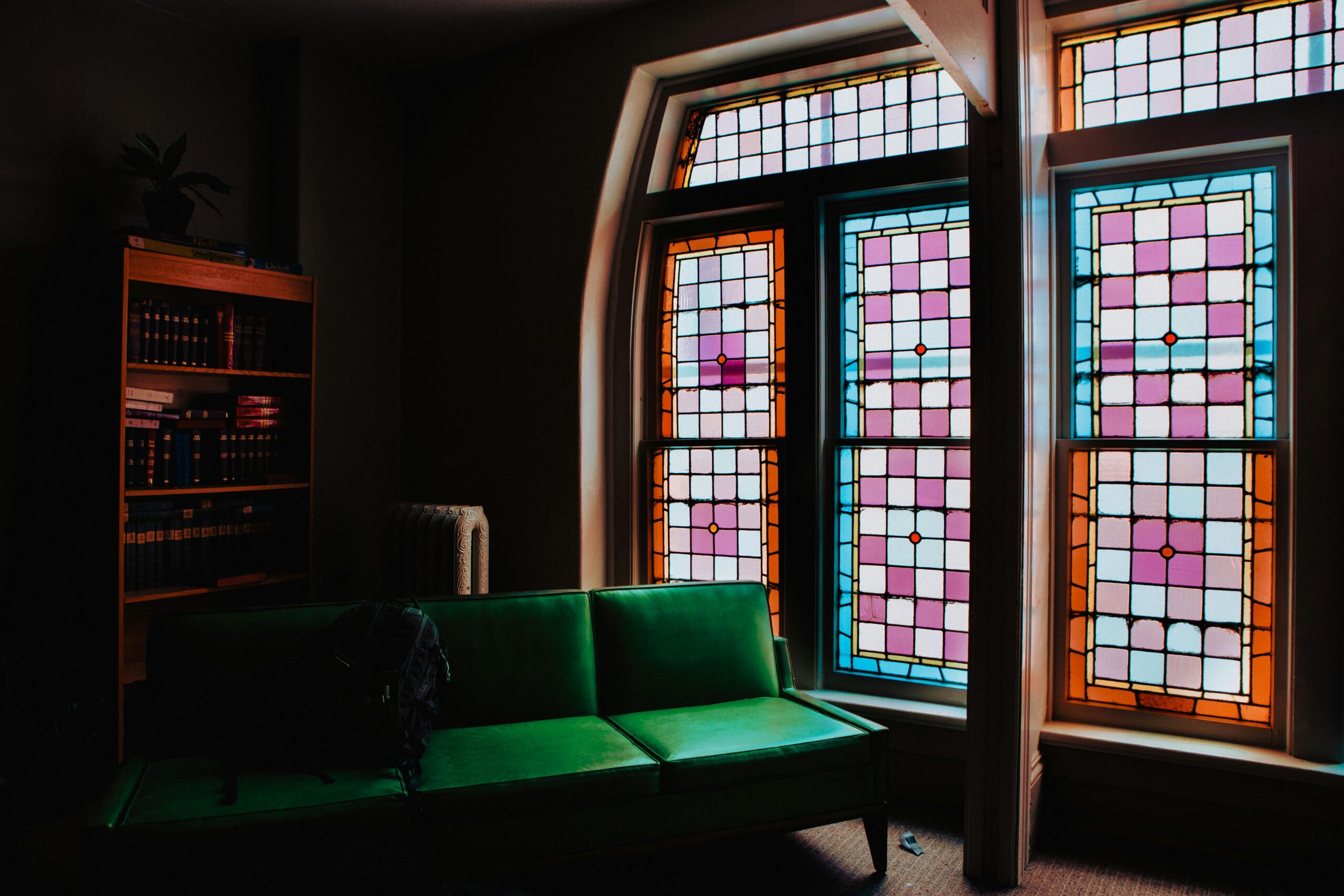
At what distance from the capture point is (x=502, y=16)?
3.80 meters

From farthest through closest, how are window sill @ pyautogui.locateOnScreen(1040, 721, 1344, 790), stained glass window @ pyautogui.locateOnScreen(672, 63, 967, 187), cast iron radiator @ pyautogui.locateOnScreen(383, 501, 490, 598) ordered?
cast iron radiator @ pyautogui.locateOnScreen(383, 501, 490, 598) < stained glass window @ pyautogui.locateOnScreen(672, 63, 967, 187) < window sill @ pyautogui.locateOnScreen(1040, 721, 1344, 790)

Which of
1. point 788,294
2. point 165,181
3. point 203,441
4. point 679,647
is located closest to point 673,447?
point 788,294

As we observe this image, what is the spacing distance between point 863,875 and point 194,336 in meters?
3.23

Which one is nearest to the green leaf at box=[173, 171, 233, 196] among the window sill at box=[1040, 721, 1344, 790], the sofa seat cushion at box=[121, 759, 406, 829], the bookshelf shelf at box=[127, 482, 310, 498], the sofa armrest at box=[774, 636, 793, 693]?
the bookshelf shelf at box=[127, 482, 310, 498]

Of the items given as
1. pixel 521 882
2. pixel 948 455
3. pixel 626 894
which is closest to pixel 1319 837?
pixel 948 455

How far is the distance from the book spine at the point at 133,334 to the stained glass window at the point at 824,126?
231 centimetres

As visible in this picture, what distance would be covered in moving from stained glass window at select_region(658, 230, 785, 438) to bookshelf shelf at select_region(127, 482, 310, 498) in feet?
5.53

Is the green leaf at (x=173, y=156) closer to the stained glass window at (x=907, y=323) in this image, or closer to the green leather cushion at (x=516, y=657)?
the green leather cushion at (x=516, y=657)

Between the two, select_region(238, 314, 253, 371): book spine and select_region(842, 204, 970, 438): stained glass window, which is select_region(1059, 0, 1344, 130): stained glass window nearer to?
select_region(842, 204, 970, 438): stained glass window

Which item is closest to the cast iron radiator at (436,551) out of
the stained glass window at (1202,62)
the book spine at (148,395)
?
the book spine at (148,395)

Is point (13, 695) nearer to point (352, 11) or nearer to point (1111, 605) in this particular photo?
point (352, 11)

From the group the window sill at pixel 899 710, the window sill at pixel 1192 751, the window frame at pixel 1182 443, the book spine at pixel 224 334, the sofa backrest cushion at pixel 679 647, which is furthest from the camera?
the book spine at pixel 224 334

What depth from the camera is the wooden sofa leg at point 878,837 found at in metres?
2.67

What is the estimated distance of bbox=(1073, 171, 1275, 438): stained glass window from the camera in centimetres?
285
